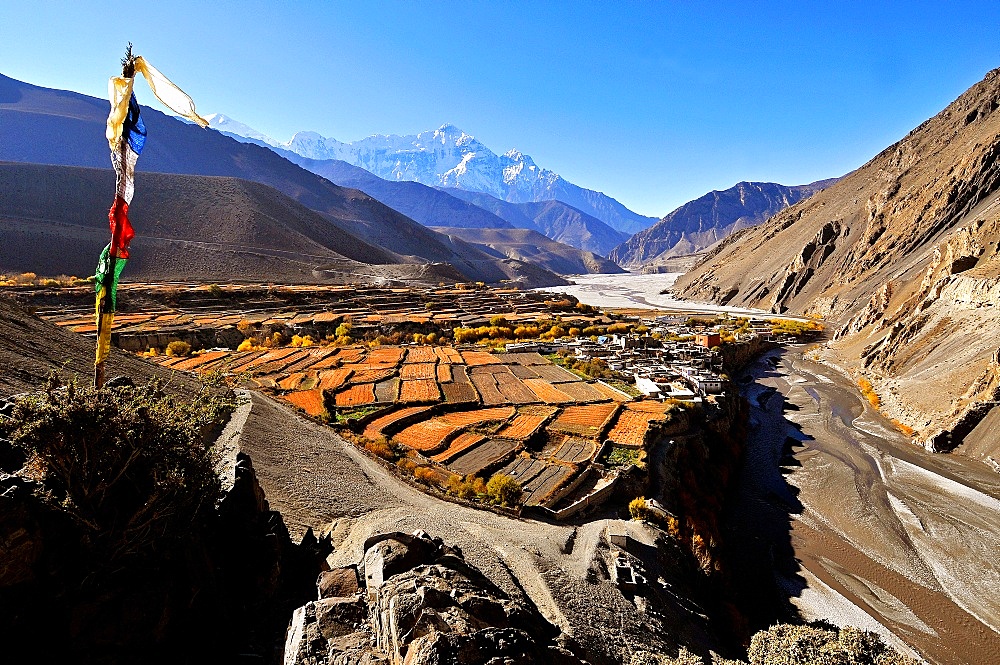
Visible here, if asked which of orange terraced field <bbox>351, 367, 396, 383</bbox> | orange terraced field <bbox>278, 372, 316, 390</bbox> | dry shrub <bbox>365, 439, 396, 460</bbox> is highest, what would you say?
dry shrub <bbox>365, 439, 396, 460</bbox>

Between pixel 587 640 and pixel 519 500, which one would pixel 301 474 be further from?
pixel 587 640

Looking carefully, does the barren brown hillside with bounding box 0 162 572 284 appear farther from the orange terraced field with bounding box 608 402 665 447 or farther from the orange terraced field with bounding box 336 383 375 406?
the orange terraced field with bounding box 608 402 665 447

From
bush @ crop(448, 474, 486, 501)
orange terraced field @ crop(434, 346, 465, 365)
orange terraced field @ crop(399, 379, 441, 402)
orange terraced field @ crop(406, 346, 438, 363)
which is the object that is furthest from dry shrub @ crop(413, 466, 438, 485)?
orange terraced field @ crop(406, 346, 438, 363)

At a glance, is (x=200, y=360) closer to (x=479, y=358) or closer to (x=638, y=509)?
(x=479, y=358)

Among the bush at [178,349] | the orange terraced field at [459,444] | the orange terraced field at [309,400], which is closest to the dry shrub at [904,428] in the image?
the orange terraced field at [459,444]

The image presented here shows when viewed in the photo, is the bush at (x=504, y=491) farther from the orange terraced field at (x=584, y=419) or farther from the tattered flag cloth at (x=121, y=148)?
the tattered flag cloth at (x=121, y=148)

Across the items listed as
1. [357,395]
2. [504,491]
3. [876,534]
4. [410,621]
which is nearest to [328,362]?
[357,395]

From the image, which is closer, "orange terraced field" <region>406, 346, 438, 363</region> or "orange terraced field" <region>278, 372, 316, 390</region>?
"orange terraced field" <region>278, 372, 316, 390</region>
